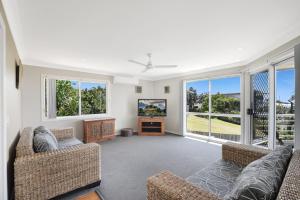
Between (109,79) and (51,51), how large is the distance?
224cm

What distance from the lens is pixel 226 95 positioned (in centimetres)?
452

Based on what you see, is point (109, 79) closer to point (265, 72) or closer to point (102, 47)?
point (102, 47)

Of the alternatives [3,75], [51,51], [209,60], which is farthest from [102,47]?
[209,60]

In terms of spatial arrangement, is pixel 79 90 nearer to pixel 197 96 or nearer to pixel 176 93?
pixel 176 93

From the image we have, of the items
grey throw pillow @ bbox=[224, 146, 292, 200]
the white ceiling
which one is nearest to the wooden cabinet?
the white ceiling

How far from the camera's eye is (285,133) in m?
2.68

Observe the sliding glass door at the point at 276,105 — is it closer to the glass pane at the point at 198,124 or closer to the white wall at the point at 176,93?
the white wall at the point at 176,93

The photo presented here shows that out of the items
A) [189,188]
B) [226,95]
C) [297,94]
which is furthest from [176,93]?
[189,188]

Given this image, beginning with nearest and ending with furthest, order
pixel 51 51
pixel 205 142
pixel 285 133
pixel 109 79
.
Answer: pixel 285 133
pixel 51 51
pixel 205 142
pixel 109 79

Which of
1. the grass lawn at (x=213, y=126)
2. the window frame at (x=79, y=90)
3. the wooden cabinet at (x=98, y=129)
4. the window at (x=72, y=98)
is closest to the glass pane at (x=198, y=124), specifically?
the grass lawn at (x=213, y=126)

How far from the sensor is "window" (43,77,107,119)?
159 inches

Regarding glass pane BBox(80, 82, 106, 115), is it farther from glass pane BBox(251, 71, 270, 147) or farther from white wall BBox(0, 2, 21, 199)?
glass pane BBox(251, 71, 270, 147)

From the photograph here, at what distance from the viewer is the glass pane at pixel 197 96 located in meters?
5.00

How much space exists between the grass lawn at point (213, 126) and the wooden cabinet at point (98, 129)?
276 cm
